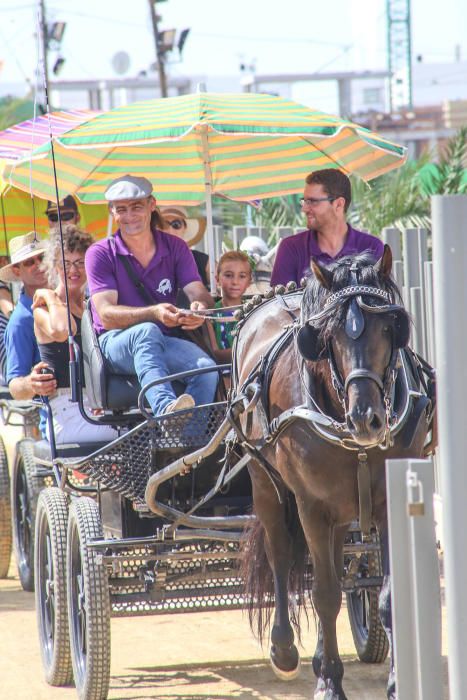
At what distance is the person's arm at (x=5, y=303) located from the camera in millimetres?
Result: 8945

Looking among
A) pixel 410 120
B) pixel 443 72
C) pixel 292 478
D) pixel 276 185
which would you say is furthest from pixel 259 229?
pixel 443 72

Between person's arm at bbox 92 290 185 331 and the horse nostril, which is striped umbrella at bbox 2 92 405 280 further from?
the horse nostril

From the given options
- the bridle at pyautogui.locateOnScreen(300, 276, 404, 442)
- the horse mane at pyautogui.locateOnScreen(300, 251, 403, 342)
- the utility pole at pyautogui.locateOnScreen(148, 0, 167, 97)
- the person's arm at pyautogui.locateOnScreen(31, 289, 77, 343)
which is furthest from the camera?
the utility pole at pyautogui.locateOnScreen(148, 0, 167, 97)

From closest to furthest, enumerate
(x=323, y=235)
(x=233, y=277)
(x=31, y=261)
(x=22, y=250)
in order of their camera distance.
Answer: (x=323, y=235), (x=233, y=277), (x=22, y=250), (x=31, y=261)

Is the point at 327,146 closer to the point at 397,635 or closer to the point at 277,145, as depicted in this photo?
the point at 277,145

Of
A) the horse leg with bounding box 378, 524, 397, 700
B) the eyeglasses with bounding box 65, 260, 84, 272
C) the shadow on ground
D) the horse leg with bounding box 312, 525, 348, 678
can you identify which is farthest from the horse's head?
the eyeglasses with bounding box 65, 260, 84, 272

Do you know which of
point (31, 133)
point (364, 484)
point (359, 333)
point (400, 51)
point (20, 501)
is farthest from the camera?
point (400, 51)

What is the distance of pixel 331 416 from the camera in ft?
14.8

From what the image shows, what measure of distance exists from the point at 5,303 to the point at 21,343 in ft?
6.07

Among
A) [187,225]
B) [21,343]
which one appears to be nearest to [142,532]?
[21,343]

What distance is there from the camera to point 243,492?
5797 mm

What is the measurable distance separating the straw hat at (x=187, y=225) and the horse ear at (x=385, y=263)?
4.30 m

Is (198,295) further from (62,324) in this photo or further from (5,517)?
(5,517)

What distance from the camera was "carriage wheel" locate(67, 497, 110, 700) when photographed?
5.24 meters
